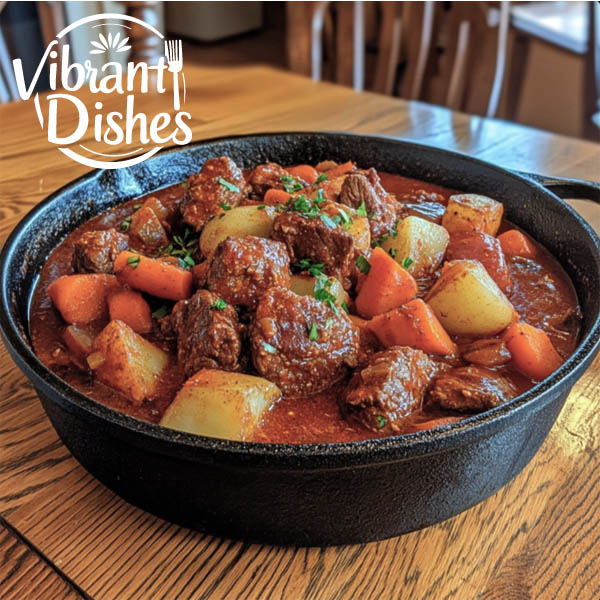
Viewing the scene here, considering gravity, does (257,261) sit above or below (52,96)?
above

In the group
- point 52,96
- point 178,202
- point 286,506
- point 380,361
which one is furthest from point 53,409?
point 52,96

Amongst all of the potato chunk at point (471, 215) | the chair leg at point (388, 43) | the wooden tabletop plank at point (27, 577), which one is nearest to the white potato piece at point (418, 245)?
the potato chunk at point (471, 215)

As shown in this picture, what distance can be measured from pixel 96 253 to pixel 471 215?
946mm

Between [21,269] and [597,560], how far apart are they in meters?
1.32

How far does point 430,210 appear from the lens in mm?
2016

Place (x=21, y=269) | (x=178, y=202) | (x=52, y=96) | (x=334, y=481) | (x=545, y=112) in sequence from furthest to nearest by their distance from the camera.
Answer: (x=545, y=112)
(x=52, y=96)
(x=178, y=202)
(x=21, y=269)
(x=334, y=481)

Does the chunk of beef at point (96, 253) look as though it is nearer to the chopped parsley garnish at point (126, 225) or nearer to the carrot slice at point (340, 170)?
the chopped parsley garnish at point (126, 225)

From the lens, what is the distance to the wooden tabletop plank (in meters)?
1.10

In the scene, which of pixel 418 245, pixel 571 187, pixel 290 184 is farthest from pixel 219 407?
pixel 571 187

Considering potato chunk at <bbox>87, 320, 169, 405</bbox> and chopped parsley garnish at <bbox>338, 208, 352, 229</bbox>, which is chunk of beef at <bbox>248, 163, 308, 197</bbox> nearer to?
chopped parsley garnish at <bbox>338, 208, 352, 229</bbox>

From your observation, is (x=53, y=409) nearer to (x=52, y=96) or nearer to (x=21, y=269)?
(x=21, y=269)

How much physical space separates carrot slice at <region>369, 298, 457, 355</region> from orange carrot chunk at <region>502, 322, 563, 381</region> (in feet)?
0.40

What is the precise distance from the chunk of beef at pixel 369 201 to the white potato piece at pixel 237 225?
0.67ft

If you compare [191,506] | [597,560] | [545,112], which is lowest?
[545,112]
